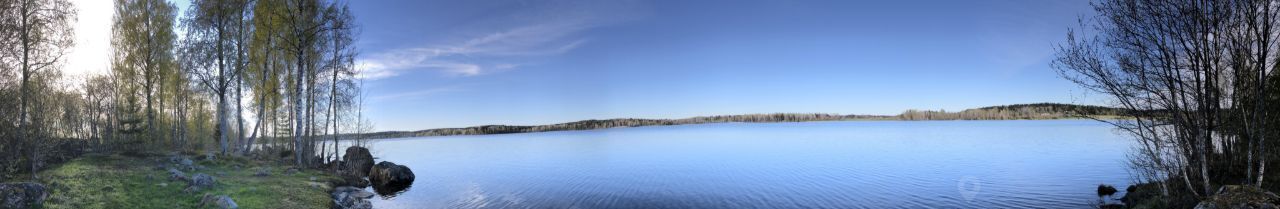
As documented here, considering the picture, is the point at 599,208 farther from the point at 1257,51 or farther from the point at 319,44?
the point at 319,44

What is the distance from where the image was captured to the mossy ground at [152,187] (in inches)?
445

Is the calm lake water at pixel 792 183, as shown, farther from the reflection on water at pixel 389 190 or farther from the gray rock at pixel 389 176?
the gray rock at pixel 389 176

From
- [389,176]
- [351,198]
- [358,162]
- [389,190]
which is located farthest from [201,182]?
[358,162]

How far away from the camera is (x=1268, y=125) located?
12594mm

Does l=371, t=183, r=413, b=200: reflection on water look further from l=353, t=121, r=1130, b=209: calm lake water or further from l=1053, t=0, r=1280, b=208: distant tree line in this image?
l=1053, t=0, r=1280, b=208: distant tree line

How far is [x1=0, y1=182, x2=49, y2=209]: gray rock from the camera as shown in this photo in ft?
30.7

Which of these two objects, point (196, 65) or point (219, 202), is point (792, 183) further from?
point (196, 65)

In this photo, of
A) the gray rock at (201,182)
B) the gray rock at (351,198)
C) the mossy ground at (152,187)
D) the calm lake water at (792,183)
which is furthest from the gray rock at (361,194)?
the gray rock at (201,182)

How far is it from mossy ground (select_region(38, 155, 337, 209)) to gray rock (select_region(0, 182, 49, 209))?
18 cm

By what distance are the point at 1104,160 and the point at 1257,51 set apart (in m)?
19.9

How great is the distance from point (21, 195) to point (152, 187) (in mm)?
3743

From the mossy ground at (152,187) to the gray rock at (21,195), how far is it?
0.18m

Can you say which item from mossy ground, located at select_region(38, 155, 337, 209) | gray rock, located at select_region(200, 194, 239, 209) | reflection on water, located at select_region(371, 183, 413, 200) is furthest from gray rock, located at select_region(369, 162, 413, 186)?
gray rock, located at select_region(200, 194, 239, 209)

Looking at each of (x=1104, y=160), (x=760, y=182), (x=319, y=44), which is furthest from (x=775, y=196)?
(x=319, y=44)
